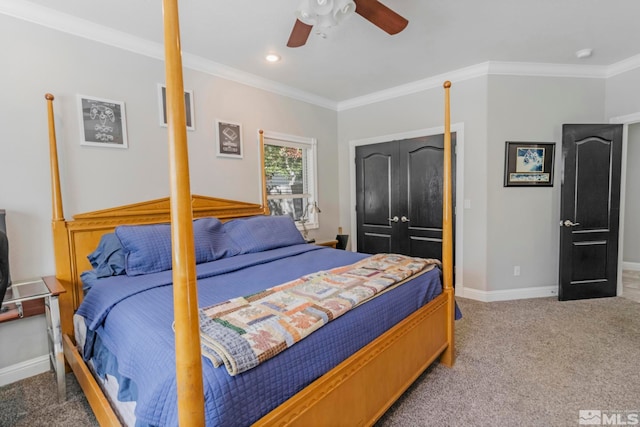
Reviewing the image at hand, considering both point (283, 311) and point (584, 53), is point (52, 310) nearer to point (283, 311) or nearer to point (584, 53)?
point (283, 311)

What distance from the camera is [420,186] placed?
3.80 m

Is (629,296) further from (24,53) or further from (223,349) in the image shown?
(24,53)

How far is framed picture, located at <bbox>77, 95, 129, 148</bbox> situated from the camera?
91.2 inches

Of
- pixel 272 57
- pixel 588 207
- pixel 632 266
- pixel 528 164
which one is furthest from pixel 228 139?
pixel 632 266

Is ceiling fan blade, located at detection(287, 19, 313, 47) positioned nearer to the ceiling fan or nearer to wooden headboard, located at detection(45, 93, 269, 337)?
the ceiling fan

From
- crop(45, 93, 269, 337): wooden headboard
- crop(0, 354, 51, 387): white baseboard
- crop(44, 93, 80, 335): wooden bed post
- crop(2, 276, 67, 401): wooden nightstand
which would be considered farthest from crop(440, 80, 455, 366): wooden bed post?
crop(0, 354, 51, 387): white baseboard

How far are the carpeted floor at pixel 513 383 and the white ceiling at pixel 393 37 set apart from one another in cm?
234

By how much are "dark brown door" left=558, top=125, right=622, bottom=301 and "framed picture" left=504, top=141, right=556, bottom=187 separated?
146mm

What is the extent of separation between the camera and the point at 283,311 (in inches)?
52.4

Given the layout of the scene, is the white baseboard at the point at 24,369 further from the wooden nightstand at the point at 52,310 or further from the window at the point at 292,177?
the window at the point at 292,177

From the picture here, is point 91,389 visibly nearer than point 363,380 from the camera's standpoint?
No

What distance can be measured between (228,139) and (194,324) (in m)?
2.77

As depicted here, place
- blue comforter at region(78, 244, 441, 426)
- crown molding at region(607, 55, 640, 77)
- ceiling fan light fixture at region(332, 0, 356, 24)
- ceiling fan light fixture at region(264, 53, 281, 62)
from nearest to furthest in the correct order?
blue comforter at region(78, 244, 441, 426) < ceiling fan light fixture at region(332, 0, 356, 24) < ceiling fan light fixture at region(264, 53, 281, 62) < crown molding at region(607, 55, 640, 77)

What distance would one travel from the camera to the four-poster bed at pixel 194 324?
0.71 m
